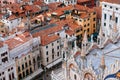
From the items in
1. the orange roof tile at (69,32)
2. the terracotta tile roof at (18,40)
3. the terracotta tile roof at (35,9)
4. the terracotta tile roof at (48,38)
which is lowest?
the orange roof tile at (69,32)

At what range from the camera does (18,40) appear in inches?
2736

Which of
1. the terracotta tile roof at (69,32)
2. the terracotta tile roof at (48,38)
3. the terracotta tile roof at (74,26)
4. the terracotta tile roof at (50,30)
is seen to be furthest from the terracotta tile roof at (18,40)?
the terracotta tile roof at (74,26)

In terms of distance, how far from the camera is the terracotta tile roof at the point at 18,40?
219ft

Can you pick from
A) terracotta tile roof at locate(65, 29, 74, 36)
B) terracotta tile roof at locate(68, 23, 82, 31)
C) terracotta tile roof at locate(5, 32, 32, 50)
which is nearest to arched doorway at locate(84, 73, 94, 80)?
terracotta tile roof at locate(5, 32, 32, 50)

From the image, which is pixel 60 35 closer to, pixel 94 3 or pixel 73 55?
pixel 73 55

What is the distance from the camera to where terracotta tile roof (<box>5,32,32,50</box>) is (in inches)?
2624

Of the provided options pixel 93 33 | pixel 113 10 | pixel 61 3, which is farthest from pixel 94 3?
pixel 113 10

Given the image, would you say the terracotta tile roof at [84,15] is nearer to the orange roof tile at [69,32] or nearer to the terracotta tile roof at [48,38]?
the orange roof tile at [69,32]

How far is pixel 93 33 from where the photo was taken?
90562 millimetres

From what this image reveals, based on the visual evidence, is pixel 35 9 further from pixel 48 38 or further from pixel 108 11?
pixel 108 11

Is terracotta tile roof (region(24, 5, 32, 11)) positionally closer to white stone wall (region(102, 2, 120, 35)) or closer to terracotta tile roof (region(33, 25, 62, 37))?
terracotta tile roof (region(33, 25, 62, 37))

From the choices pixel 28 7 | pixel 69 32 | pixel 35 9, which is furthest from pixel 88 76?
pixel 28 7

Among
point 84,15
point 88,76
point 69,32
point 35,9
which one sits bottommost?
point 69,32

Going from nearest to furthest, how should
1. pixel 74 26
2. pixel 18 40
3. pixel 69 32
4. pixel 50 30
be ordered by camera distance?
1. pixel 18 40
2. pixel 50 30
3. pixel 69 32
4. pixel 74 26
